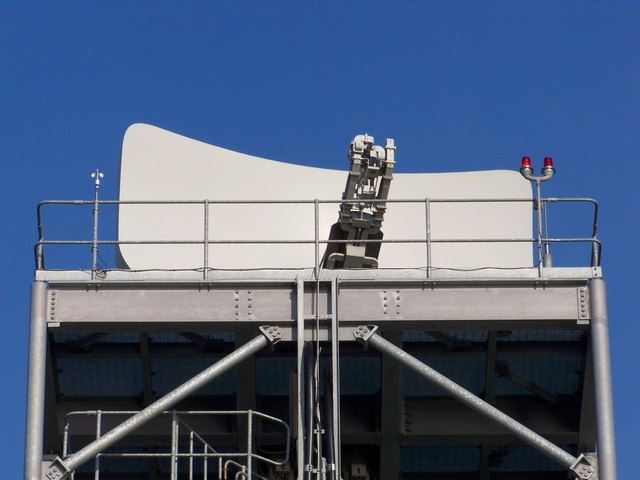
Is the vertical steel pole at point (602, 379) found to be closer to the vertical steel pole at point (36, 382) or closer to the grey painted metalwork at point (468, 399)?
the grey painted metalwork at point (468, 399)

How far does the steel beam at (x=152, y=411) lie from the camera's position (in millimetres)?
21656

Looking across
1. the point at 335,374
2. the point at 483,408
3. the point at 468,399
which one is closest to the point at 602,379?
the point at 483,408

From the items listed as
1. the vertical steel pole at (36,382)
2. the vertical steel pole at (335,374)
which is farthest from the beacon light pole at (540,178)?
the vertical steel pole at (36,382)

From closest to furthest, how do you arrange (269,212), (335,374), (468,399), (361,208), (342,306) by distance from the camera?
1. (335,374)
2. (468,399)
3. (342,306)
4. (361,208)
5. (269,212)

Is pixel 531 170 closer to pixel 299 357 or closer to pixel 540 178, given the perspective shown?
pixel 540 178

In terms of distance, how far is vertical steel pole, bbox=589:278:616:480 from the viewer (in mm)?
Answer: 21625

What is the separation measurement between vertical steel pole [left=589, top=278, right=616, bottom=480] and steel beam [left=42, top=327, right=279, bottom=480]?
4.63 metres

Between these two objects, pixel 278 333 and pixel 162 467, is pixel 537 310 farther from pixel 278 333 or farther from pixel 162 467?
pixel 162 467

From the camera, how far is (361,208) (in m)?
24.5

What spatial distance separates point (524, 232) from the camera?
2702cm

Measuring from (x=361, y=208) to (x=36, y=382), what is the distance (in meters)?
5.84

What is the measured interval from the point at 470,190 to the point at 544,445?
23.8 feet

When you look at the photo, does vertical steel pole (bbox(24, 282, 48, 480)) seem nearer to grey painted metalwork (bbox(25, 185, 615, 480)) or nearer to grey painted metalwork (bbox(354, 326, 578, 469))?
grey painted metalwork (bbox(25, 185, 615, 480))

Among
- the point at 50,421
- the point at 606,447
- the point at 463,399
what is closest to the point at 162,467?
the point at 50,421
